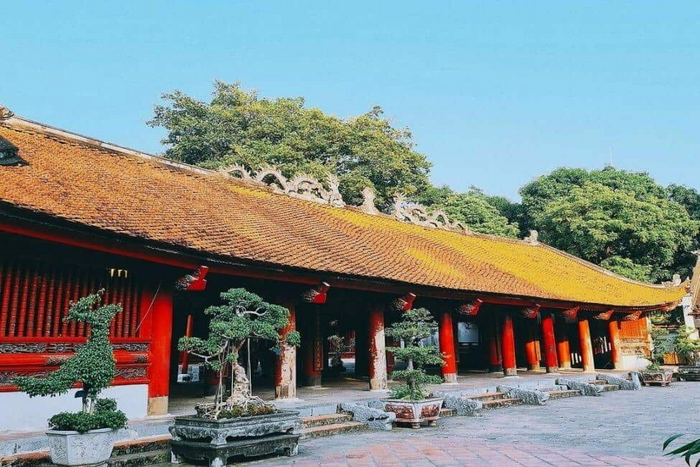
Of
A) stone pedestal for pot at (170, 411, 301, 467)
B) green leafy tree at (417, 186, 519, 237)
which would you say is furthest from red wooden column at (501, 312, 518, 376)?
green leafy tree at (417, 186, 519, 237)

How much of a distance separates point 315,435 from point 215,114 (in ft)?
84.5

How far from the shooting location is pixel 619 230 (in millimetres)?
28891

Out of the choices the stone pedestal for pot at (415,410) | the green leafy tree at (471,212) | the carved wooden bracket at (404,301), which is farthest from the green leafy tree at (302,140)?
the stone pedestal for pot at (415,410)

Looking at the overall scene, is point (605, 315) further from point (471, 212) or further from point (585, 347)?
point (471, 212)

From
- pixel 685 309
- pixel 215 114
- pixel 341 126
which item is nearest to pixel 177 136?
pixel 215 114

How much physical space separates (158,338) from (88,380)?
9.12 feet

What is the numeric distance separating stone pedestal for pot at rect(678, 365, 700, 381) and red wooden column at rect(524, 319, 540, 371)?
4560 millimetres

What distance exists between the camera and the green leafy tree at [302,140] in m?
29.6

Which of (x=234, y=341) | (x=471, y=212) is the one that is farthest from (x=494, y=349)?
(x=471, y=212)

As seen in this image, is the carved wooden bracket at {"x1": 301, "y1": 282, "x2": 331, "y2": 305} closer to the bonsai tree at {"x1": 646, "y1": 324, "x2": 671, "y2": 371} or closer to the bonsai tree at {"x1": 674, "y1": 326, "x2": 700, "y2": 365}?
the bonsai tree at {"x1": 646, "y1": 324, "x2": 671, "y2": 371}

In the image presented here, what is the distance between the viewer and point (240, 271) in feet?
28.9

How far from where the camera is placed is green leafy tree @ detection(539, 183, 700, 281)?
2861 cm

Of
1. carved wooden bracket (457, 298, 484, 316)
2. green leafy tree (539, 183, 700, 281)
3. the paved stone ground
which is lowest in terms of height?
the paved stone ground

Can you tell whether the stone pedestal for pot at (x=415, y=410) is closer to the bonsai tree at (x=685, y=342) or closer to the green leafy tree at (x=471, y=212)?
the bonsai tree at (x=685, y=342)
